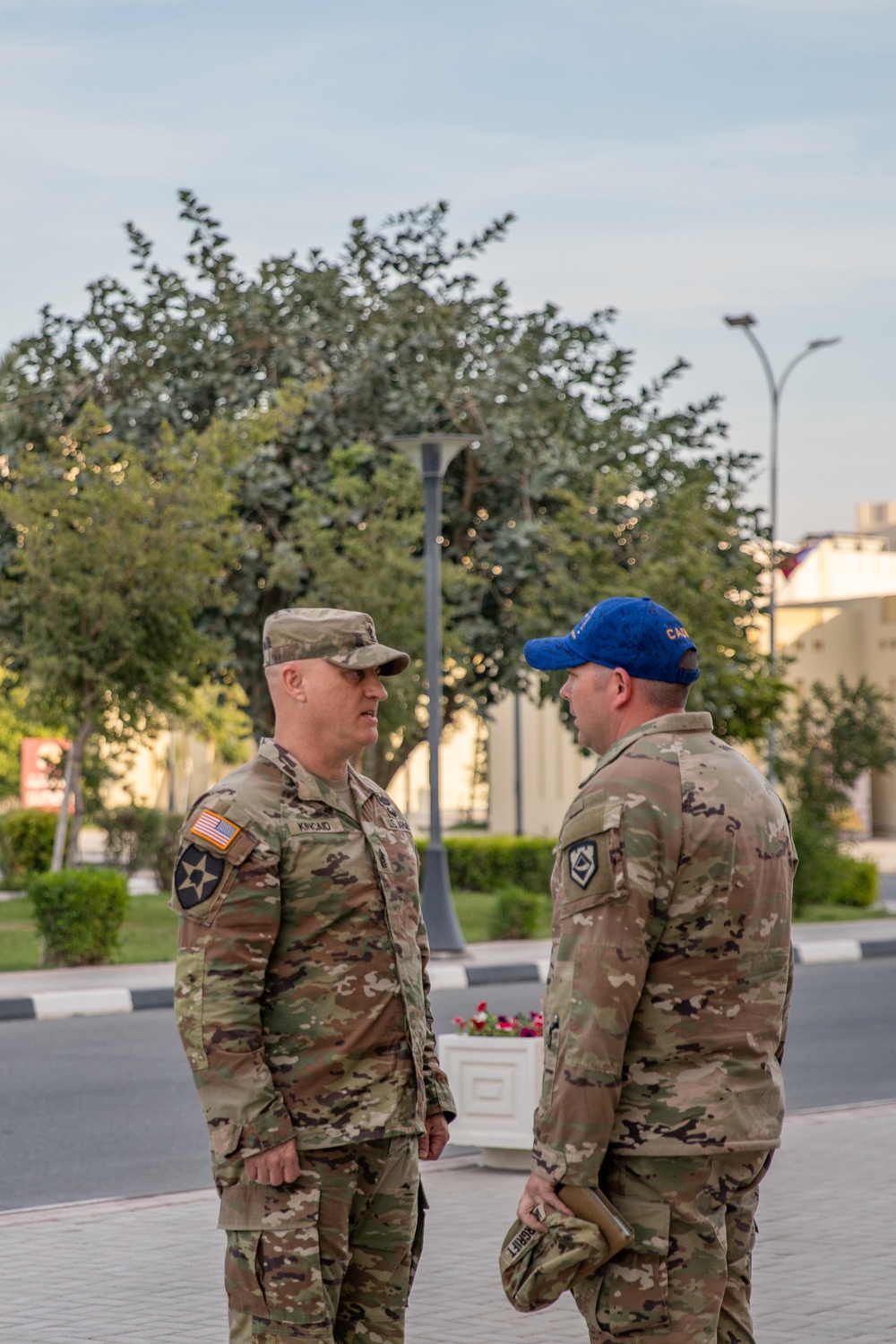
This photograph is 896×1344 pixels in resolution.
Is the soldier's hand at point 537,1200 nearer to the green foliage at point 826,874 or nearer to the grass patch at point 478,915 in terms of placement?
the grass patch at point 478,915

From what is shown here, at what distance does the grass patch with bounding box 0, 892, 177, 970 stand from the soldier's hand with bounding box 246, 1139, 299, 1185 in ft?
37.0

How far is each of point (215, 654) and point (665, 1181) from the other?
15.0 m

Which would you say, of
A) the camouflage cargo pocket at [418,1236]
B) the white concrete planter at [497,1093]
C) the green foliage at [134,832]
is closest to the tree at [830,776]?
the green foliage at [134,832]

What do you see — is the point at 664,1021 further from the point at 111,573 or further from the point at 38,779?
the point at 38,779

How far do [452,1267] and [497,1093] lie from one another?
181 cm

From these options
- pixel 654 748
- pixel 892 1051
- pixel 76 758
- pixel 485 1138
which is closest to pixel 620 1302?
pixel 654 748

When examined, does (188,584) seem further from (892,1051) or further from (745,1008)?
(745,1008)

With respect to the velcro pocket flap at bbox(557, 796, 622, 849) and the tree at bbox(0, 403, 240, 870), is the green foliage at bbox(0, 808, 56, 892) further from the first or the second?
the velcro pocket flap at bbox(557, 796, 622, 849)

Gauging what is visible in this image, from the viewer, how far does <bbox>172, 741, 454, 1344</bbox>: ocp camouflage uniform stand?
135 inches

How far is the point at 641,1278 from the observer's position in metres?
3.08

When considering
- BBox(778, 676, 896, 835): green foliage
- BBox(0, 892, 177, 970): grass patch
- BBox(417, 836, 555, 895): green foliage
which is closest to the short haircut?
BBox(0, 892, 177, 970): grass patch

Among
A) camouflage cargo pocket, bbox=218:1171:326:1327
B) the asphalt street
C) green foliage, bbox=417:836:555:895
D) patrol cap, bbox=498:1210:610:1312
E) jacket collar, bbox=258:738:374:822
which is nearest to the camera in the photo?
patrol cap, bbox=498:1210:610:1312

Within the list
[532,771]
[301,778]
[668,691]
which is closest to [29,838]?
[301,778]

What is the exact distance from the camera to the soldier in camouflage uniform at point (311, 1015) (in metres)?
3.44
